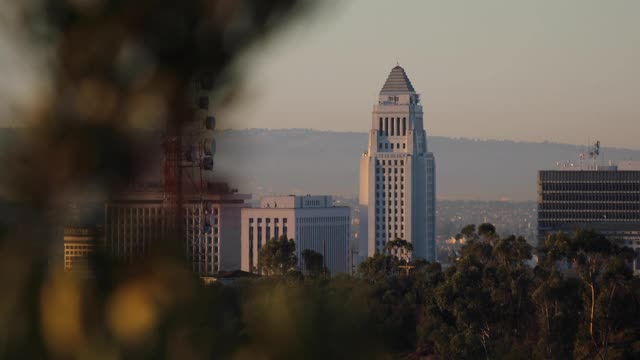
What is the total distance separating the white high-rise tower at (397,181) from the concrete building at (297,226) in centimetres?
1809

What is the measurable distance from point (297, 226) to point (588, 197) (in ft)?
121

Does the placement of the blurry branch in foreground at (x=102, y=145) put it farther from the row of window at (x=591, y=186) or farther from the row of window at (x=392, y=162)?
the row of window at (x=392, y=162)

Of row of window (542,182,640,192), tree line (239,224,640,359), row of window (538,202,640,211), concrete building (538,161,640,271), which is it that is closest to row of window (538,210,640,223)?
concrete building (538,161,640,271)

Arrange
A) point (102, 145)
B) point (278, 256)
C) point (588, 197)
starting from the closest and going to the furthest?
point (102, 145), point (278, 256), point (588, 197)

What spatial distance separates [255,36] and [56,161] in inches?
15.9

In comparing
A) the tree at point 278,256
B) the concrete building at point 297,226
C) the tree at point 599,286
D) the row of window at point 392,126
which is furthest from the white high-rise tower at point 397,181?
the tree at point 599,286

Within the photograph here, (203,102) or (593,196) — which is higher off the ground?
(203,102)

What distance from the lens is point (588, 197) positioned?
14462cm

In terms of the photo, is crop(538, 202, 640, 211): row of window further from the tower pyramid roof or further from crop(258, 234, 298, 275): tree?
crop(258, 234, 298, 275): tree

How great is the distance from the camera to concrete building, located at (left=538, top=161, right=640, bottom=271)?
143m

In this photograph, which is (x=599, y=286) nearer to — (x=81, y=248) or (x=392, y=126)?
(x=81, y=248)

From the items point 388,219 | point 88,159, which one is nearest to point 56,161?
point 88,159

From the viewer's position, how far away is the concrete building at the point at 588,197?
14275 cm

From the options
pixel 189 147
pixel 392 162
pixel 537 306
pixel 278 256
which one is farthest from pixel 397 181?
pixel 189 147
